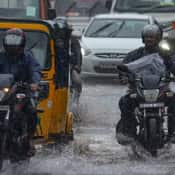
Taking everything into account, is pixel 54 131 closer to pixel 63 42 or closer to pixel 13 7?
pixel 63 42

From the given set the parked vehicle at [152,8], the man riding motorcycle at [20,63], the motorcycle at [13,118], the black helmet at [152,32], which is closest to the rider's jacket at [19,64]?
the man riding motorcycle at [20,63]

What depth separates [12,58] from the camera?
402 inches

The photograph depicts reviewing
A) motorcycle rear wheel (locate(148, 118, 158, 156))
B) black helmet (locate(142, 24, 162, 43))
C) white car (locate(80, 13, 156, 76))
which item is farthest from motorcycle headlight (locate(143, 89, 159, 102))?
white car (locate(80, 13, 156, 76))

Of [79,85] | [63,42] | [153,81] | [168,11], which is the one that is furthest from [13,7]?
[168,11]

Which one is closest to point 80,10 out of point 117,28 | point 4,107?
point 117,28

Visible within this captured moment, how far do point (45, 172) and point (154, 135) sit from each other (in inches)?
57.6

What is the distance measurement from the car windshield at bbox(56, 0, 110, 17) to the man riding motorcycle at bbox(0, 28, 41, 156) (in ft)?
59.1

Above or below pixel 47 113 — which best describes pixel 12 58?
above

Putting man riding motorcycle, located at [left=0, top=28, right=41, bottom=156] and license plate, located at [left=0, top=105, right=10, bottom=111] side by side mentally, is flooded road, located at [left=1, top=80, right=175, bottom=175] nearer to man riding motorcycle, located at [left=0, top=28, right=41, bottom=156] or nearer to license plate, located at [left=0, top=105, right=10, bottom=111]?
man riding motorcycle, located at [left=0, top=28, right=41, bottom=156]

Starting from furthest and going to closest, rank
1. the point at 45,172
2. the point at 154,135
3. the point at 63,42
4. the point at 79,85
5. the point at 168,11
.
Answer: the point at 168,11, the point at 79,85, the point at 63,42, the point at 154,135, the point at 45,172

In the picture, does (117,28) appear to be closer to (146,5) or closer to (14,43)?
(146,5)

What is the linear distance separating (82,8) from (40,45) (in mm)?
18907

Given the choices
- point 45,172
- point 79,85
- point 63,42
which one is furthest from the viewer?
point 79,85

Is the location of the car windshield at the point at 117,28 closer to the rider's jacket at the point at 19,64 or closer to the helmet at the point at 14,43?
the rider's jacket at the point at 19,64
